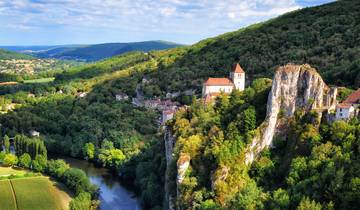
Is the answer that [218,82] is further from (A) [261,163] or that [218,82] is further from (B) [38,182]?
(B) [38,182]

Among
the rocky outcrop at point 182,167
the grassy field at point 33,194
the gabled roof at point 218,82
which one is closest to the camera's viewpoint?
the rocky outcrop at point 182,167

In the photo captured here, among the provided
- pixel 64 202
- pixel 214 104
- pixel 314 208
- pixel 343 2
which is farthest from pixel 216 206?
pixel 343 2

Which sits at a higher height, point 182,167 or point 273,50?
point 273,50

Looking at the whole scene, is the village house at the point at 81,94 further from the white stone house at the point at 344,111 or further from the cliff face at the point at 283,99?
the white stone house at the point at 344,111

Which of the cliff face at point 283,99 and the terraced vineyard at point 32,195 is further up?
the cliff face at point 283,99

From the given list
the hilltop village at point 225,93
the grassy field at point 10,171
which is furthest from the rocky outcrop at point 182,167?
the grassy field at point 10,171

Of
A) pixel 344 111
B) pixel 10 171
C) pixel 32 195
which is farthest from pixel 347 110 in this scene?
pixel 10 171

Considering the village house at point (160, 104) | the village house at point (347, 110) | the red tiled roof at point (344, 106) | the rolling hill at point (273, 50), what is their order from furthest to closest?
the village house at point (160, 104)
the rolling hill at point (273, 50)
the red tiled roof at point (344, 106)
the village house at point (347, 110)
